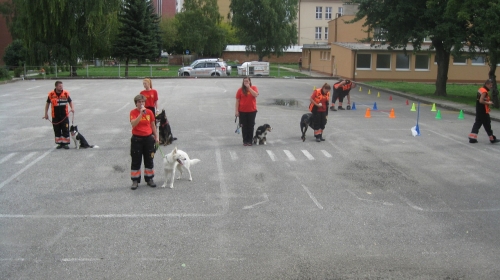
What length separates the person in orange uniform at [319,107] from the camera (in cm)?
1333

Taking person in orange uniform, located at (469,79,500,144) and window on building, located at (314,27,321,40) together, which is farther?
window on building, located at (314,27,321,40)

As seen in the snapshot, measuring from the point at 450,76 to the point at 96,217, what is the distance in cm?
4475

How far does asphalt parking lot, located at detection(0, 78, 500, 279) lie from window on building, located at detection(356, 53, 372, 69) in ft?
106

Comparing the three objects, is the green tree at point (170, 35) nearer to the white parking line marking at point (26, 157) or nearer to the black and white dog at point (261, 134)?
the black and white dog at point (261, 134)

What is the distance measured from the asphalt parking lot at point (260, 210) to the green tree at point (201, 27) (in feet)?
196

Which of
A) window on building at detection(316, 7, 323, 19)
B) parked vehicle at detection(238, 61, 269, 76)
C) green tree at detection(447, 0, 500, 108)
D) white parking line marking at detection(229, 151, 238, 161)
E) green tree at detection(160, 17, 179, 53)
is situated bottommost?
white parking line marking at detection(229, 151, 238, 161)

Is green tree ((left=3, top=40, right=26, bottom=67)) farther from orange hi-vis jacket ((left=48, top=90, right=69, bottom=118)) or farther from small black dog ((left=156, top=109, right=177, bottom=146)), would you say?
small black dog ((left=156, top=109, right=177, bottom=146))

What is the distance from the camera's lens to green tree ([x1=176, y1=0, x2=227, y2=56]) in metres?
73.0

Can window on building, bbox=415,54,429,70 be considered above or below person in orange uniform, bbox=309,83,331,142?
above

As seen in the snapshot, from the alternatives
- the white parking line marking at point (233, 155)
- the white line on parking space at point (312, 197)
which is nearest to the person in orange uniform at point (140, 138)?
the white line on parking space at point (312, 197)

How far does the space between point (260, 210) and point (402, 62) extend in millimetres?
42191

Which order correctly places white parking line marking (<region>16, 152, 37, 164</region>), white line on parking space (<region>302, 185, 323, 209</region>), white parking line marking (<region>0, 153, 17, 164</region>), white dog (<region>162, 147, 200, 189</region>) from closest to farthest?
white line on parking space (<region>302, 185, 323, 209</region>) < white dog (<region>162, 147, 200, 189</region>) < white parking line marking (<region>16, 152, 37, 164</region>) < white parking line marking (<region>0, 153, 17, 164</region>)

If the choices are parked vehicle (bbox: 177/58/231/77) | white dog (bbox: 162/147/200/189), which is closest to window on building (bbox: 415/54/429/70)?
parked vehicle (bbox: 177/58/231/77)

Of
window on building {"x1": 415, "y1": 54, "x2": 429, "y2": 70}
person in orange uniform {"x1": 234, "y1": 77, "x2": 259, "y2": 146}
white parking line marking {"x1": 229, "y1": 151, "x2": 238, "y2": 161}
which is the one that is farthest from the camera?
window on building {"x1": 415, "y1": 54, "x2": 429, "y2": 70}
